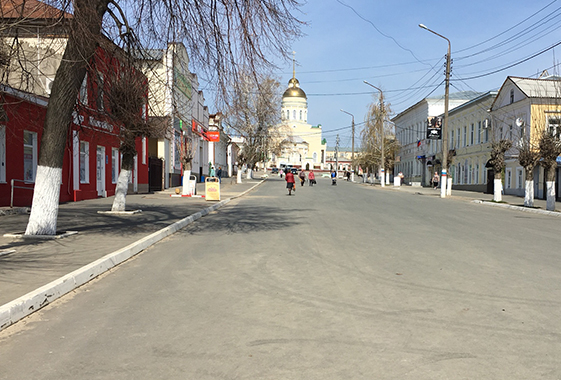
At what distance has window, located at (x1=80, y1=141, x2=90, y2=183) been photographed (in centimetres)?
2238

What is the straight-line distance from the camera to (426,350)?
432 centimetres

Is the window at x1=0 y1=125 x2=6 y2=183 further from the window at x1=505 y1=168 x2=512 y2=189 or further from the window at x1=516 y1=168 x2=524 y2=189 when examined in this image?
the window at x1=505 y1=168 x2=512 y2=189

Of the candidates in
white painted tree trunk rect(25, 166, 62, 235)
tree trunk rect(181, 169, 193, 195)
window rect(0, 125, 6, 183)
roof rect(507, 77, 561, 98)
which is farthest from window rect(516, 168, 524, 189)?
white painted tree trunk rect(25, 166, 62, 235)

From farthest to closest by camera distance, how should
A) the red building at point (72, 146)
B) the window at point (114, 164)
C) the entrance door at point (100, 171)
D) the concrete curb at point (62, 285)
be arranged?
the window at point (114, 164)
the entrance door at point (100, 171)
the red building at point (72, 146)
the concrete curb at point (62, 285)

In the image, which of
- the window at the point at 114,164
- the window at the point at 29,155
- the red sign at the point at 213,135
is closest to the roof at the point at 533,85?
the red sign at the point at 213,135

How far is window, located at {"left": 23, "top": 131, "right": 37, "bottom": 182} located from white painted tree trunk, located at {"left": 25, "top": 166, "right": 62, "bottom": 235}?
28.4 ft

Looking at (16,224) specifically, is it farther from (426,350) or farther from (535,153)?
(535,153)

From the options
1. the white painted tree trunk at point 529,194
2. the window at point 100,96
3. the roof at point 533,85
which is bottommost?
the white painted tree trunk at point 529,194

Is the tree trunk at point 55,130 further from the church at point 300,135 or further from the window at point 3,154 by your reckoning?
the church at point 300,135

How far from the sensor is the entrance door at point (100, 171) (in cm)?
2425

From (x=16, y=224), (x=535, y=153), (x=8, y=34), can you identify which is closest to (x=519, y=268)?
(x=8, y=34)

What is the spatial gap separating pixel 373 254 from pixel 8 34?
7.57 meters

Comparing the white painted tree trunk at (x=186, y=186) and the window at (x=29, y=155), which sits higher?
the window at (x=29, y=155)

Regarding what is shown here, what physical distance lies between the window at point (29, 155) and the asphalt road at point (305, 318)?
35.6ft
